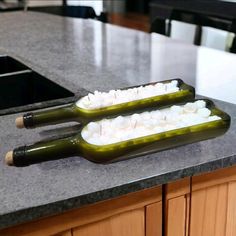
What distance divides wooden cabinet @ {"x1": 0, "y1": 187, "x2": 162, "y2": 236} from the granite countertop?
0.04 metres

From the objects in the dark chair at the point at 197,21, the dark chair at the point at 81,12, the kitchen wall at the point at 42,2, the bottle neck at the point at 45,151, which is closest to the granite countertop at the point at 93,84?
the bottle neck at the point at 45,151

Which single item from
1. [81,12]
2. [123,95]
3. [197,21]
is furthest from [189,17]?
[123,95]

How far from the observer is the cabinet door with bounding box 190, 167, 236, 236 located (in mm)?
933

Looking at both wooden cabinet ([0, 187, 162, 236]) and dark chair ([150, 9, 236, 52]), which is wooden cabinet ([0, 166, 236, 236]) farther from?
dark chair ([150, 9, 236, 52])

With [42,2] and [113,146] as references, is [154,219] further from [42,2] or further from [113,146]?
[42,2]

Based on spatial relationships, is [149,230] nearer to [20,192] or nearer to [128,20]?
[20,192]

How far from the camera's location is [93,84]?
1385mm

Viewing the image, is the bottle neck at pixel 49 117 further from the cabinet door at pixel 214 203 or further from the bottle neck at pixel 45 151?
the cabinet door at pixel 214 203

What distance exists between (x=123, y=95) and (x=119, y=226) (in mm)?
298

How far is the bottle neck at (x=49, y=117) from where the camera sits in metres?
0.94

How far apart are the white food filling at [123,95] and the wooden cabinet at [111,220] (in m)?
0.22

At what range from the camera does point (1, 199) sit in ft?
2.53

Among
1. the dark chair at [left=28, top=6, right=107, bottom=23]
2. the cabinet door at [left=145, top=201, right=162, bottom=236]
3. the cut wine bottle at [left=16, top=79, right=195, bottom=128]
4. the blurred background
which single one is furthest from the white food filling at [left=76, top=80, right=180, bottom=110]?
the dark chair at [left=28, top=6, right=107, bottom=23]

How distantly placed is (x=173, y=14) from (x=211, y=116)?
7.55 ft
